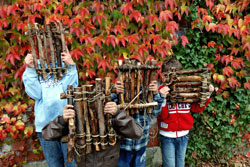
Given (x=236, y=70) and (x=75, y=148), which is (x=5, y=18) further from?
(x=236, y=70)

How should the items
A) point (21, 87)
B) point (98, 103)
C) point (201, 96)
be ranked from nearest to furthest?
1. point (98, 103)
2. point (201, 96)
3. point (21, 87)

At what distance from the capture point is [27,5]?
294cm

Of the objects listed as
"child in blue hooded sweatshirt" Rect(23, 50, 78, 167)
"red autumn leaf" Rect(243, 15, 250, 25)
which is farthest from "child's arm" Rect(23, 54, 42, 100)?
"red autumn leaf" Rect(243, 15, 250, 25)

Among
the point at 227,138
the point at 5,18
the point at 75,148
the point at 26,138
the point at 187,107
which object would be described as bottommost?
the point at 227,138

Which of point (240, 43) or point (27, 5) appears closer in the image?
point (27, 5)

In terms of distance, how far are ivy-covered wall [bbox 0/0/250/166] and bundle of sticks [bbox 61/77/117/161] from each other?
4.24 feet

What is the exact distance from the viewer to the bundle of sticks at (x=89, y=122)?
6.35 feet

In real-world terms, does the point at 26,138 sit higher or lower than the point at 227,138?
higher

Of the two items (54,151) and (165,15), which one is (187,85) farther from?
(54,151)

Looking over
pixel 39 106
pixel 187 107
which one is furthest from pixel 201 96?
pixel 39 106

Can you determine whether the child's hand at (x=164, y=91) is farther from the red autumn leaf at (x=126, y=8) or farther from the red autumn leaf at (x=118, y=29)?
the red autumn leaf at (x=126, y=8)

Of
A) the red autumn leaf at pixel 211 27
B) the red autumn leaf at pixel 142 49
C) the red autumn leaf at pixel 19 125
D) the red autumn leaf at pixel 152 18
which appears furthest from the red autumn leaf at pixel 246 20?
the red autumn leaf at pixel 19 125

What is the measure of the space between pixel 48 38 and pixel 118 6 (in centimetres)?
136

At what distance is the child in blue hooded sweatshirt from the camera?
236 centimetres
